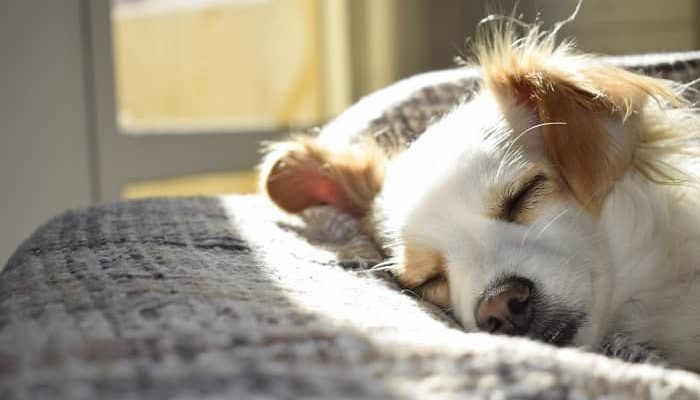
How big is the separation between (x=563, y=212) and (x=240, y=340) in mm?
688

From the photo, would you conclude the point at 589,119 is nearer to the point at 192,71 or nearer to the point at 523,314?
the point at 523,314

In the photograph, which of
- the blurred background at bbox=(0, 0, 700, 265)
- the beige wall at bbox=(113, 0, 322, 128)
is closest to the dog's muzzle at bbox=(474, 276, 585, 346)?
the blurred background at bbox=(0, 0, 700, 265)

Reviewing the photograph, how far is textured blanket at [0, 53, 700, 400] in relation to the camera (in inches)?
21.4

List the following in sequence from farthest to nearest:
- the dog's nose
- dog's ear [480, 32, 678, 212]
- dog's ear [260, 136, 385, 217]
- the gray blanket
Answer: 1. dog's ear [260, 136, 385, 217]
2. dog's ear [480, 32, 678, 212]
3. the dog's nose
4. the gray blanket

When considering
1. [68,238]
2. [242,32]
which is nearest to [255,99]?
[242,32]

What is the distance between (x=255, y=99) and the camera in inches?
140

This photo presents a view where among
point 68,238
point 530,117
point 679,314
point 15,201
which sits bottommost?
point 15,201

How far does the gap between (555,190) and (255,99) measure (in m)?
2.55

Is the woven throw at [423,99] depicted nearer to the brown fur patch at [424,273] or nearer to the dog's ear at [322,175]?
the dog's ear at [322,175]

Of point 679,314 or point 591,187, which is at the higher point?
point 591,187

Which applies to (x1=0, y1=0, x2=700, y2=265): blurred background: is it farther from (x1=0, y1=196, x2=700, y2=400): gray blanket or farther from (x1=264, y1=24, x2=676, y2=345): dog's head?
(x1=0, y1=196, x2=700, y2=400): gray blanket

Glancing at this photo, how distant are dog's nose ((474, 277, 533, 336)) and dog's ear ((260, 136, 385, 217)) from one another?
55 cm

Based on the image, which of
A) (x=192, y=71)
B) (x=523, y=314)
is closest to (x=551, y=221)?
(x=523, y=314)

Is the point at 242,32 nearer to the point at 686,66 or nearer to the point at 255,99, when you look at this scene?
the point at 255,99
